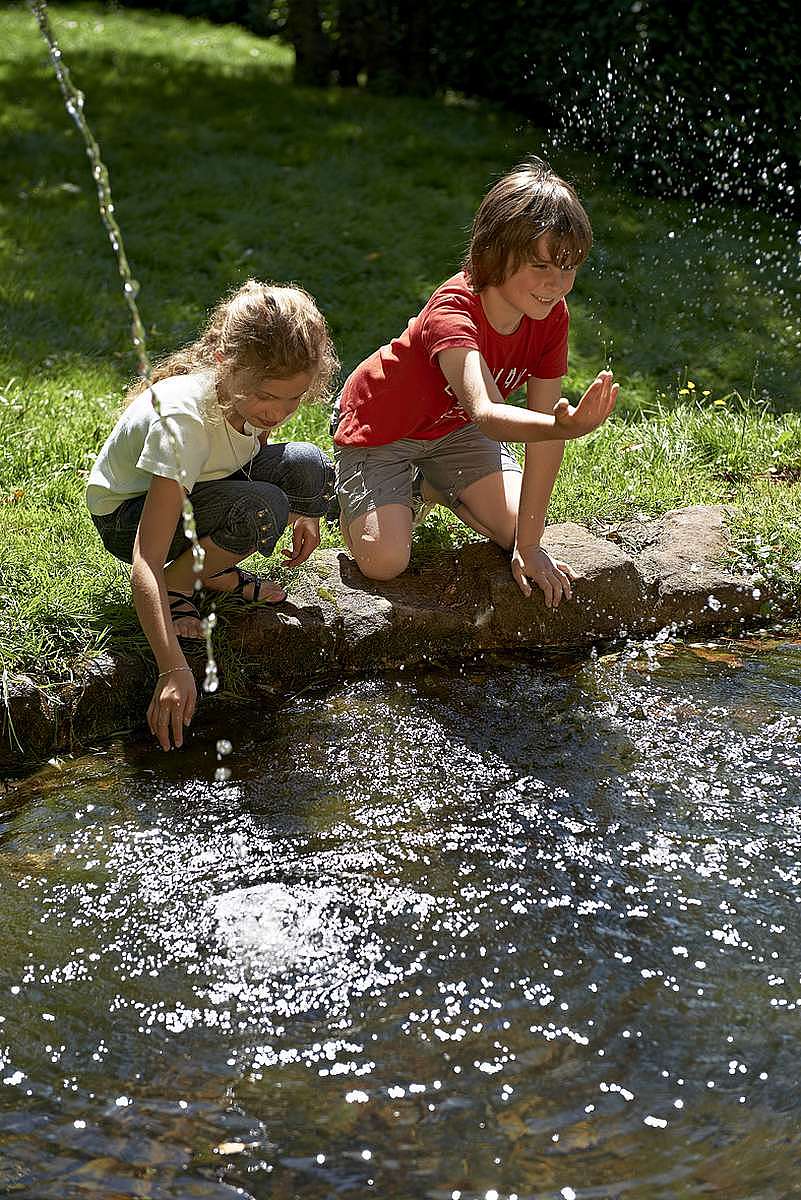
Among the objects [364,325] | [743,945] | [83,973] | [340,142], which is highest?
[340,142]

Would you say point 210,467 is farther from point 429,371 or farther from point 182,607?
point 429,371

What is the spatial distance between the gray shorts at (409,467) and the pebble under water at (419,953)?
0.60 metres

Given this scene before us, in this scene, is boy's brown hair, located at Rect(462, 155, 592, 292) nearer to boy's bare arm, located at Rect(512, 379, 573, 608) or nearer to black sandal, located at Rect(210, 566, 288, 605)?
boy's bare arm, located at Rect(512, 379, 573, 608)

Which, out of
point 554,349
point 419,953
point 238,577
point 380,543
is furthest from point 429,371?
point 419,953

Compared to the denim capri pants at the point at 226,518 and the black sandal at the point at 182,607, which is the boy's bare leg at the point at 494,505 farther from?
the black sandal at the point at 182,607

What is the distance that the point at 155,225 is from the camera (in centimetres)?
654

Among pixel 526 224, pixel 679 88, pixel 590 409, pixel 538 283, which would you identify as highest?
pixel 679 88

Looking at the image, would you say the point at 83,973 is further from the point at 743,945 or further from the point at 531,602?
the point at 531,602

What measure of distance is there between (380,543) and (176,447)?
724 mm

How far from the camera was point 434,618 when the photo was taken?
343cm

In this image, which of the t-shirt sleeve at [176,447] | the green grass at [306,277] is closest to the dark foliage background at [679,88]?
the green grass at [306,277]

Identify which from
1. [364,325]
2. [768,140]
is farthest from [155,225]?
[768,140]

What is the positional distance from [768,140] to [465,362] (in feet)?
15.9

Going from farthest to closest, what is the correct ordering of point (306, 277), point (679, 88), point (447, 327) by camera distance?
point (679, 88) → point (306, 277) → point (447, 327)
